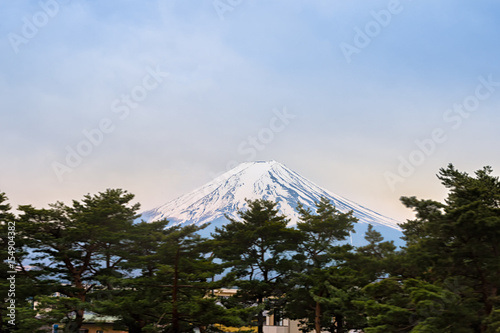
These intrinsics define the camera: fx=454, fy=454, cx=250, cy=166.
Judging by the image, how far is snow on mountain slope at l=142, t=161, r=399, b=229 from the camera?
303 feet

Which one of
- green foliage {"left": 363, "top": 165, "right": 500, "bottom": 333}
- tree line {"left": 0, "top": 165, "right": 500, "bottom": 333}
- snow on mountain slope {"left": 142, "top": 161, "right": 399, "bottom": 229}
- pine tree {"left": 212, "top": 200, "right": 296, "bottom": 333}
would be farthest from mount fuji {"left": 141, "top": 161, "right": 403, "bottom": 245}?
green foliage {"left": 363, "top": 165, "right": 500, "bottom": 333}

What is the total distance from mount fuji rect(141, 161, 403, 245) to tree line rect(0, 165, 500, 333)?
67.2m

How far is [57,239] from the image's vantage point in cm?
1627

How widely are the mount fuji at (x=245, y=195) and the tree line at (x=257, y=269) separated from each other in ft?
221

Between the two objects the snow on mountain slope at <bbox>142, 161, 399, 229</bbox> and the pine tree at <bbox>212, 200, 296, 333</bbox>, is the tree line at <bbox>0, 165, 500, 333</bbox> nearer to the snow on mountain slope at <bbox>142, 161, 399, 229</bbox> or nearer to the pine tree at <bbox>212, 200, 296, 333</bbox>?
the pine tree at <bbox>212, 200, 296, 333</bbox>

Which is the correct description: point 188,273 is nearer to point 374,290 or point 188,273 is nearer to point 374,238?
point 374,290

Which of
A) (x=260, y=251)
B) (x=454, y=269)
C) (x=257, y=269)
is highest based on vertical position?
(x=260, y=251)

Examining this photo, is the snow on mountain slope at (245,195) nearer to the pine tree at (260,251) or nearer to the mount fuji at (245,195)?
the mount fuji at (245,195)

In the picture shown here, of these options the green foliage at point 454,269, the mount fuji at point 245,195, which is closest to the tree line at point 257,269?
the green foliage at point 454,269

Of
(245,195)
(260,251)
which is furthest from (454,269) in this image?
(245,195)

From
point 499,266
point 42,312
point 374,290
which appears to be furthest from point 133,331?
point 499,266

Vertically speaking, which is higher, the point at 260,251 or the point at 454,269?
the point at 260,251

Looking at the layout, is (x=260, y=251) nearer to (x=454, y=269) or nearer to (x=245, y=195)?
(x=454, y=269)

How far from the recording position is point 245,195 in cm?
9588
